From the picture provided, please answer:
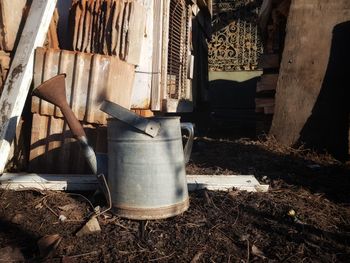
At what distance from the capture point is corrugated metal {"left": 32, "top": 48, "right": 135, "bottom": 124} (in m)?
3.16

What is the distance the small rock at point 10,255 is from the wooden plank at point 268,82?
13.9 ft

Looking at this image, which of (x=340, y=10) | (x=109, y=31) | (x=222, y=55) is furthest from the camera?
(x=222, y=55)

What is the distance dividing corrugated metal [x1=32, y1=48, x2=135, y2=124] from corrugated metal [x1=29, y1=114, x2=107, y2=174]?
0.10m

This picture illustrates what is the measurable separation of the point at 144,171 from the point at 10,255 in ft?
3.11

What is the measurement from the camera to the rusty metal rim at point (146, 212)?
2.40 meters

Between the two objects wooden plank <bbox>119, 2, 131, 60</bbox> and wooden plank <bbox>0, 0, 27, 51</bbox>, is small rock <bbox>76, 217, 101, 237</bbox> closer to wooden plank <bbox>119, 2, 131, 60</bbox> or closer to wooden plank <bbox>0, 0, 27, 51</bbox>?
wooden plank <bbox>119, 2, 131, 60</bbox>

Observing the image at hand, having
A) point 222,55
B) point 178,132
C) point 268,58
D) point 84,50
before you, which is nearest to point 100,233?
point 178,132

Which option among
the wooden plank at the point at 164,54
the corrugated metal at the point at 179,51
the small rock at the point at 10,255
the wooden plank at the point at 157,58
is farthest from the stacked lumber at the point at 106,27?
the small rock at the point at 10,255

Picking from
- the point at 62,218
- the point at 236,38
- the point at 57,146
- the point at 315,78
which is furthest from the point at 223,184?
the point at 236,38

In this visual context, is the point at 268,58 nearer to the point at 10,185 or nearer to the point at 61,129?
the point at 61,129

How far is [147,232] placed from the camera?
2.31m

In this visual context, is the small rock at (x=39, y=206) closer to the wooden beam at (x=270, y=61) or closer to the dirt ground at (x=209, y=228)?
the dirt ground at (x=209, y=228)

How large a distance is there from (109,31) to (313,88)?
2.81 m

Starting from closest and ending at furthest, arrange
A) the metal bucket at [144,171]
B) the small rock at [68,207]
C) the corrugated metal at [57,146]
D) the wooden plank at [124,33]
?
the metal bucket at [144,171] → the small rock at [68,207] → the corrugated metal at [57,146] → the wooden plank at [124,33]
